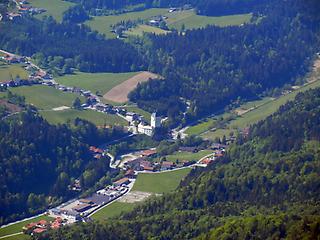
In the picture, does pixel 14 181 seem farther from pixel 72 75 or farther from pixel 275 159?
pixel 72 75

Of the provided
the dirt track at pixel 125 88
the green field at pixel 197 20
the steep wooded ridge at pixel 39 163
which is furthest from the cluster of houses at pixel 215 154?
the green field at pixel 197 20

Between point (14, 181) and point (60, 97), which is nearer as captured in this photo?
point (14, 181)

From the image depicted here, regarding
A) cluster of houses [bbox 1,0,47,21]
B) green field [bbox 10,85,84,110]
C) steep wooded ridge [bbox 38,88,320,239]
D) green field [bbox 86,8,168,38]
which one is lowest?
green field [bbox 86,8,168,38]

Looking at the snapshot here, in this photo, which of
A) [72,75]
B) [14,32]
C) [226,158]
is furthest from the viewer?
[14,32]

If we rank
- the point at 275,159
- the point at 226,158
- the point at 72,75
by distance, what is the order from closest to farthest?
the point at 275,159
the point at 226,158
the point at 72,75

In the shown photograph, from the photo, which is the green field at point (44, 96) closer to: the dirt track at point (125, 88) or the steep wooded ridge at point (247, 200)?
the dirt track at point (125, 88)

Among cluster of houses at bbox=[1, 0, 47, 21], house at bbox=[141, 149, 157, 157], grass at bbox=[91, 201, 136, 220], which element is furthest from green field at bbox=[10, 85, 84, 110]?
cluster of houses at bbox=[1, 0, 47, 21]

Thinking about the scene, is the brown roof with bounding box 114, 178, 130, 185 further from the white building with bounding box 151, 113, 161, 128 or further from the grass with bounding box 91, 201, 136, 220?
the white building with bounding box 151, 113, 161, 128

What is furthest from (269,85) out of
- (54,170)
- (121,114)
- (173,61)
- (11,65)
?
(54,170)
